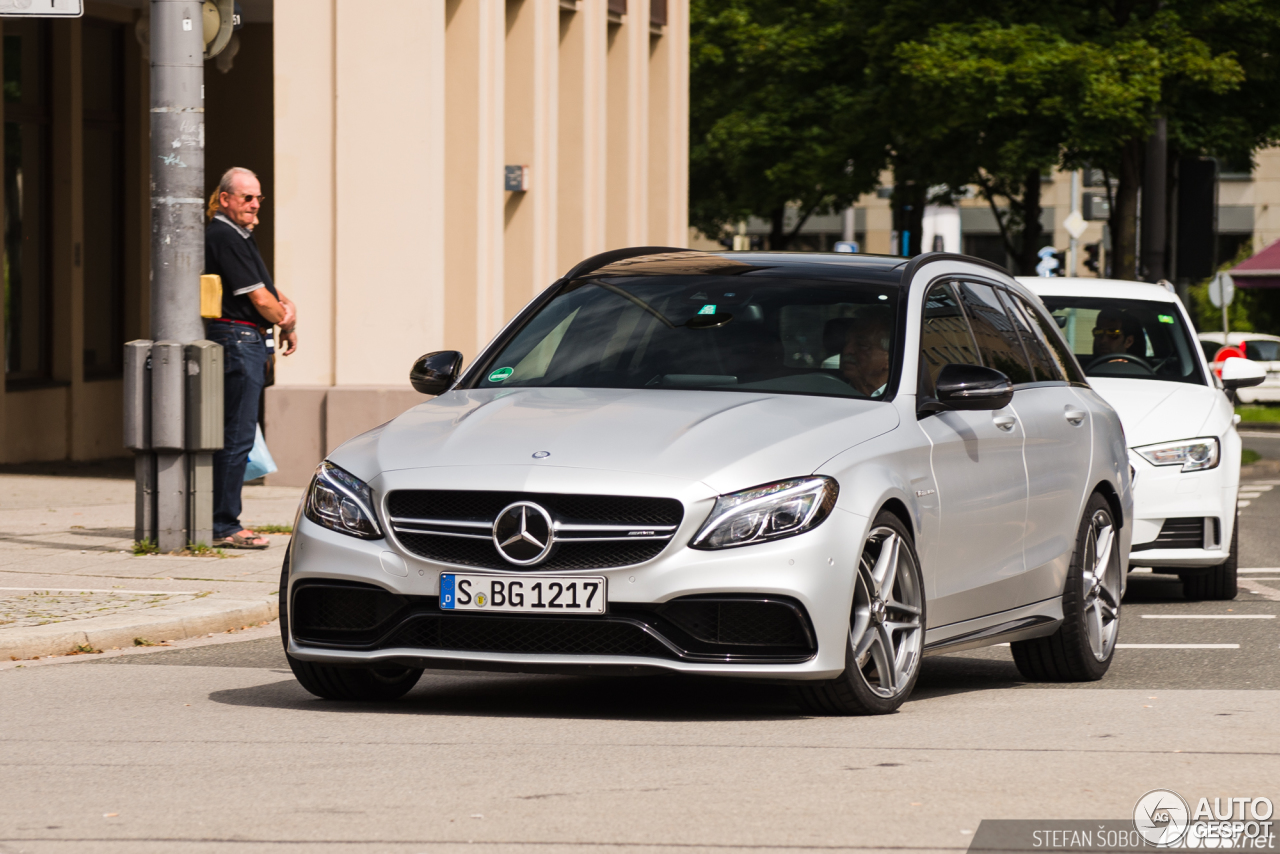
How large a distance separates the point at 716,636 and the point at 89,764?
6.07 feet

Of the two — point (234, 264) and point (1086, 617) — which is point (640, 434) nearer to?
point (1086, 617)

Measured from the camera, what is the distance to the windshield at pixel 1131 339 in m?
12.7

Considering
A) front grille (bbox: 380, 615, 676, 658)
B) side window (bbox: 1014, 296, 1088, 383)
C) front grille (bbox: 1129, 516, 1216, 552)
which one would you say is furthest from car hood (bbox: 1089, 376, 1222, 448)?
front grille (bbox: 380, 615, 676, 658)

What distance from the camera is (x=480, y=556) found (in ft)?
21.9

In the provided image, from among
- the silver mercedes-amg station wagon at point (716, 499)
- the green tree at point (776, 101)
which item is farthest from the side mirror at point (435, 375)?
the green tree at point (776, 101)

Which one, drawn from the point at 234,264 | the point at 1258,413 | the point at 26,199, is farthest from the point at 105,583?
the point at 1258,413

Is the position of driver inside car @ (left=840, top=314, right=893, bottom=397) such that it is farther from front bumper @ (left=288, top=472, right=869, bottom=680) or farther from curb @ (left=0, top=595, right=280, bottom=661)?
curb @ (left=0, top=595, right=280, bottom=661)

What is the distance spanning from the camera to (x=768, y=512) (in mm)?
6625

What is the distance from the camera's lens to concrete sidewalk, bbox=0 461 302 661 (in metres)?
9.16

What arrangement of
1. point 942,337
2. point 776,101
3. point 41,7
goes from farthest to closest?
point 776,101
point 41,7
point 942,337

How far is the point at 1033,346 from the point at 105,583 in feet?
15.3

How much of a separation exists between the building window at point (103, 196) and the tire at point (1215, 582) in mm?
11489

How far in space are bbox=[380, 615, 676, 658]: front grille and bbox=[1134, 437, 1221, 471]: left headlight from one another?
5.78 metres

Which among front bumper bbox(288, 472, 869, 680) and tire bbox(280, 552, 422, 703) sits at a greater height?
front bumper bbox(288, 472, 869, 680)
